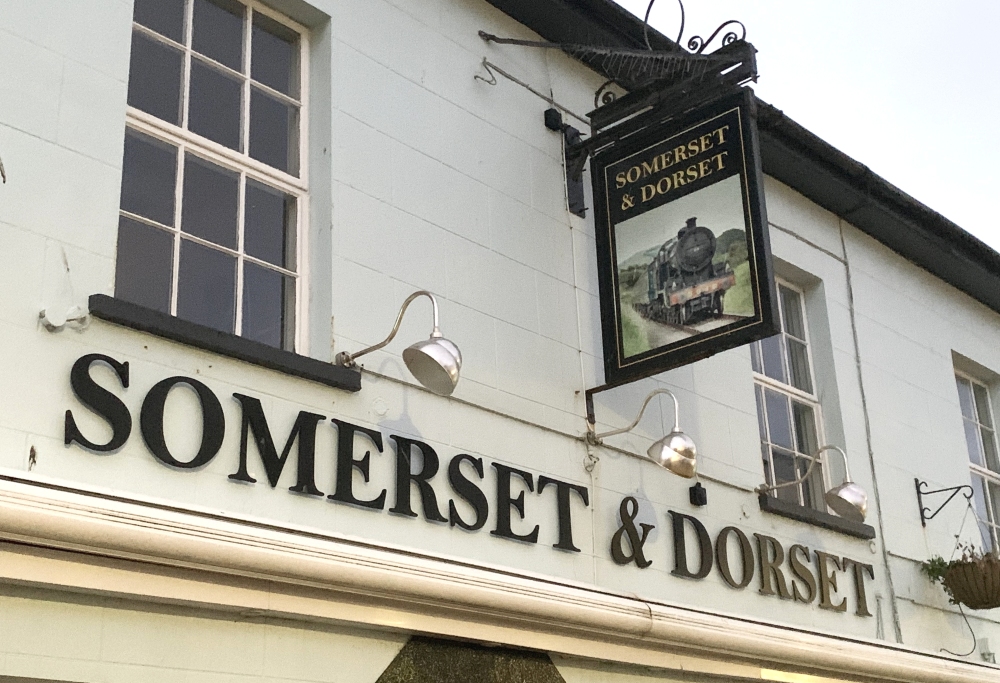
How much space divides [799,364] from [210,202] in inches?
214

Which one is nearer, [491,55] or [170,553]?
[170,553]

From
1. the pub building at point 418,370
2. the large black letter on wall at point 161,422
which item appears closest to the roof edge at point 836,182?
the pub building at point 418,370

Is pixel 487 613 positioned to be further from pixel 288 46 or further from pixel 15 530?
pixel 288 46

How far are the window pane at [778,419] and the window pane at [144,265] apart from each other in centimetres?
506

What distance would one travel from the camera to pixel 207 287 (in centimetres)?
591

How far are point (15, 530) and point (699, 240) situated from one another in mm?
4113

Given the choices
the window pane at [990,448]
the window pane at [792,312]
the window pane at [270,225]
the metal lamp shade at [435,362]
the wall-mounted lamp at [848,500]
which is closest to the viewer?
the metal lamp shade at [435,362]

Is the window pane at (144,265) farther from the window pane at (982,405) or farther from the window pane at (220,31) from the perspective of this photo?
the window pane at (982,405)

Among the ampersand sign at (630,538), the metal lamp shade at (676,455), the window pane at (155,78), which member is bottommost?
the ampersand sign at (630,538)

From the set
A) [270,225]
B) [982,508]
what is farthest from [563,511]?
[982,508]

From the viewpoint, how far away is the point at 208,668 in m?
5.11

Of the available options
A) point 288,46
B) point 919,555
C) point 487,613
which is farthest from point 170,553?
point 919,555

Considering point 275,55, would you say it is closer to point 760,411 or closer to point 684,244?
point 684,244

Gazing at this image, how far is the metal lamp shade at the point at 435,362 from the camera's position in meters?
5.63
